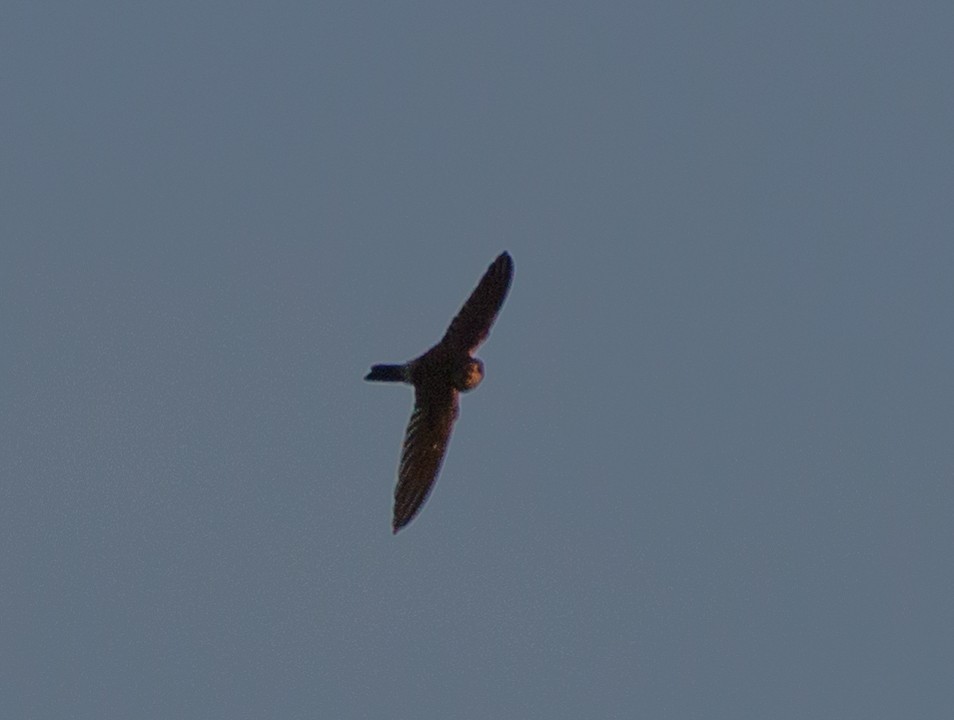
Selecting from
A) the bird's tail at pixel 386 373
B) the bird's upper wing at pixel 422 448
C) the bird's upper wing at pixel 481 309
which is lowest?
the bird's upper wing at pixel 422 448

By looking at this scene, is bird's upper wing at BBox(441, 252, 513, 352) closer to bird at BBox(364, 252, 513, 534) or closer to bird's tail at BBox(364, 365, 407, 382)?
bird at BBox(364, 252, 513, 534)

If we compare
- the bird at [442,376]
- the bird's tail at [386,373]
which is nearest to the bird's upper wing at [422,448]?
the bird at [442,376]

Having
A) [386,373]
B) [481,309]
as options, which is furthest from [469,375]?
[386,373]

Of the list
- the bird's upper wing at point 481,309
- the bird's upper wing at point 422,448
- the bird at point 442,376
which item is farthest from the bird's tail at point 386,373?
the bird's upper wing at point 481,309

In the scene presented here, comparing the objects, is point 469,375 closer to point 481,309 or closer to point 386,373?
point 481,309

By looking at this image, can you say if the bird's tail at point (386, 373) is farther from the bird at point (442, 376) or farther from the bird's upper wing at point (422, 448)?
the bird's upper wing at point (422, 448)

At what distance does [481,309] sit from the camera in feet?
62.6

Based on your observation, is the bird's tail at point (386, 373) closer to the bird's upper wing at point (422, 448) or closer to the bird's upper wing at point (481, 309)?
the bird's upper wing at point (422, 448)

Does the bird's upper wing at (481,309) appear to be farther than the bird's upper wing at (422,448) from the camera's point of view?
Yes

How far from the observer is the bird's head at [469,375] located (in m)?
19.1

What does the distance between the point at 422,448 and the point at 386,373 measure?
2.76ft

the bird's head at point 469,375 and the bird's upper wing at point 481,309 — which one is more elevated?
the bird's upper wing at point 481,309

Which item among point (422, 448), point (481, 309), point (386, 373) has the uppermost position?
point (481, 309)

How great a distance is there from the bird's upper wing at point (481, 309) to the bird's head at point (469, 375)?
6.1 inches
